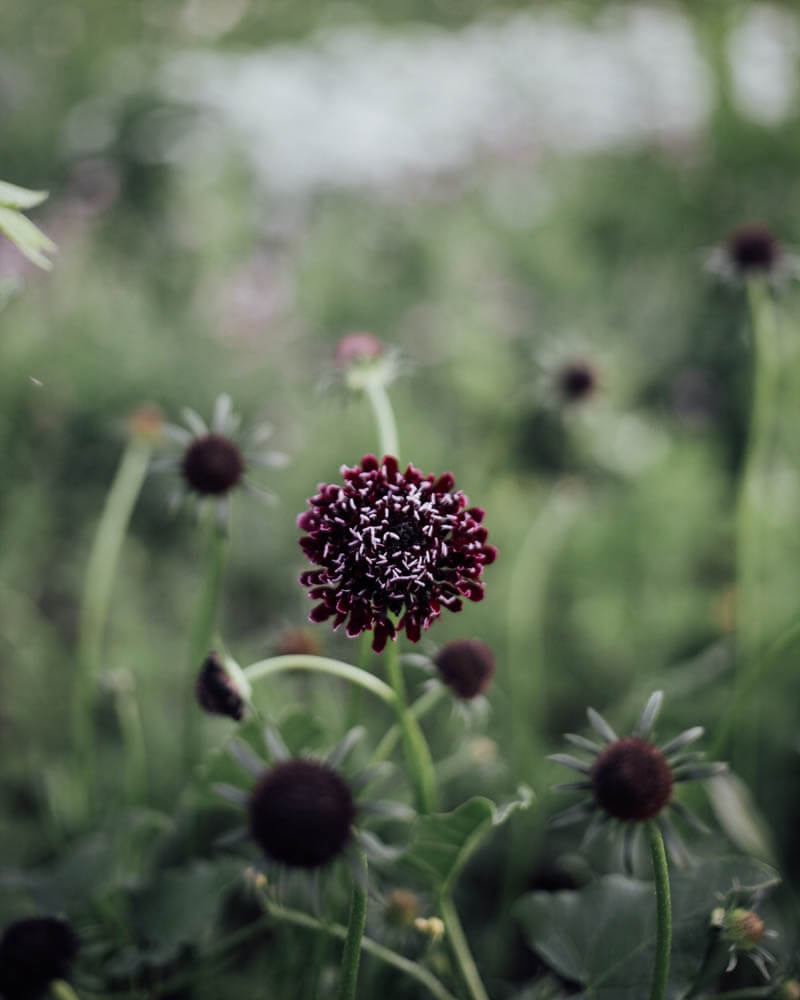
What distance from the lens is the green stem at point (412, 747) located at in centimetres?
48

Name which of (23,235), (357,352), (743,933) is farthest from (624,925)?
(23,235)

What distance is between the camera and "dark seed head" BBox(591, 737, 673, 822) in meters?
0.46

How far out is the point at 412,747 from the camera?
0.50 metres

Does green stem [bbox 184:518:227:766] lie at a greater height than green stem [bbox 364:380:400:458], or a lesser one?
lesser

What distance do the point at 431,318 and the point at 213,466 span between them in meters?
1.30

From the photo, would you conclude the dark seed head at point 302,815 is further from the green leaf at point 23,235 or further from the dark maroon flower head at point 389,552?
the green leaf at point 23,235

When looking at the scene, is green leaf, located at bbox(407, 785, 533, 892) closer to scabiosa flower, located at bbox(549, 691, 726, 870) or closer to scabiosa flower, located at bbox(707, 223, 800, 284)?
scabiosa flower, located at bbox(549, 691, 726, 870)

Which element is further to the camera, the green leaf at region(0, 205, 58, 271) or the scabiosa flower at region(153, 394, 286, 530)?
the scabiosa flower at region(153, 394, 286, 530)

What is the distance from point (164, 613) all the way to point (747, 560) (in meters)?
0.73

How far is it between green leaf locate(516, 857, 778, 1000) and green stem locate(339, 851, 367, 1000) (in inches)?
7.1

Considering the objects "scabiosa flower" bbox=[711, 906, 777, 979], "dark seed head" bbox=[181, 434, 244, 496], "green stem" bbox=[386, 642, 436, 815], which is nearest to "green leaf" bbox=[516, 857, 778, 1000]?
"scabiosa flower" bbox=[711, 906, 777, 979]

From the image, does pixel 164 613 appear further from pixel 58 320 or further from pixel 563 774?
pixel 58 320

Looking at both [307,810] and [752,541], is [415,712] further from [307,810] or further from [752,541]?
[752,541]

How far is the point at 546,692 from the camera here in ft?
3.44
